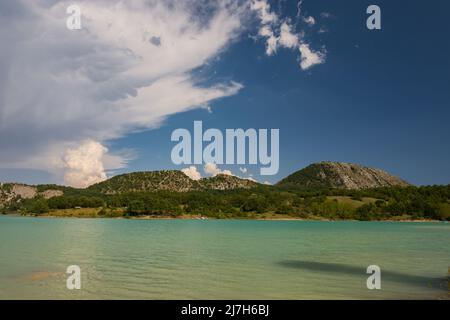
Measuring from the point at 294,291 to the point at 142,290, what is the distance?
32.5ft

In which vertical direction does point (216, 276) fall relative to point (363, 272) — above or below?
above

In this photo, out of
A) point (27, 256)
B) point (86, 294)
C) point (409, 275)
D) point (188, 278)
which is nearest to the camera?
point (86, 294)

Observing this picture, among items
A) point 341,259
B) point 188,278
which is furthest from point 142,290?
point 341,259

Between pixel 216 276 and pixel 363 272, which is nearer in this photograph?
pixel 216 276

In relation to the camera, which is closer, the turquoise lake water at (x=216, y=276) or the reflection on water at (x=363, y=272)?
the turquoise lake water at (x=216, y=276)

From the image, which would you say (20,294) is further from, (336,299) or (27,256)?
(27,256)

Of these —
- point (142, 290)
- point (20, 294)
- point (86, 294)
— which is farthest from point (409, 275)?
point (20, 294)

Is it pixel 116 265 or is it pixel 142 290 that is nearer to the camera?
pixel 142 290

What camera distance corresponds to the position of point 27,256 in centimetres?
4434

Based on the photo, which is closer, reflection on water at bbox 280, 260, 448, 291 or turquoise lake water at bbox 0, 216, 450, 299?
turquoise lake water at bbox 0, 216, 450, 299
